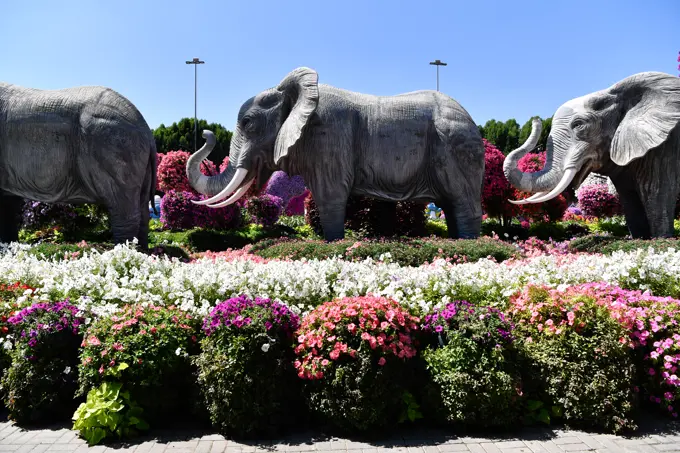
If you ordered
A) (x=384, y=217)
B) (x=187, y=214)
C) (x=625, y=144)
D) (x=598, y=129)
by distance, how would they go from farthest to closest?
(x=187, y=214)
(x=384, y=217)
(x=598, y=129)
(x=625, y=144)

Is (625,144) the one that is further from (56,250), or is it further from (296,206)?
(296,206)

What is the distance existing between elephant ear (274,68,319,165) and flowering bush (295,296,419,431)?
4.66m

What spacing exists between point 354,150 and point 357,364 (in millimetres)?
5418

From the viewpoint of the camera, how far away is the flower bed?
3410 millimetres

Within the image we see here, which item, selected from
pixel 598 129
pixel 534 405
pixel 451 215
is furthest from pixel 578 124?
pixel 534 405

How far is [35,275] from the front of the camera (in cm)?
521

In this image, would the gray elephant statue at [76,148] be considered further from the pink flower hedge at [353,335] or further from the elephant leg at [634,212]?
the elephant leg at [634,212]

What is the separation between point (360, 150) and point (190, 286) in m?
4.55

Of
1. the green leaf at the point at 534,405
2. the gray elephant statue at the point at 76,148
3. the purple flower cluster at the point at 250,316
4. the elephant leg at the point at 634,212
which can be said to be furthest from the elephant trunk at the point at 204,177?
the elephant leg at the point at 634,212

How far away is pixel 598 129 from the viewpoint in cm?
838

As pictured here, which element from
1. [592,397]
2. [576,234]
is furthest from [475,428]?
[576,234]

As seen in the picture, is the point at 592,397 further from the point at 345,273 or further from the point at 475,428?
the point at 345,273

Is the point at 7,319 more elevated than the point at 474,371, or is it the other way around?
the point at 7,319

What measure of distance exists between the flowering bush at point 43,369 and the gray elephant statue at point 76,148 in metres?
4.31
